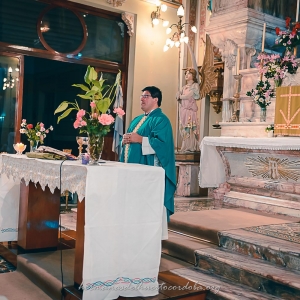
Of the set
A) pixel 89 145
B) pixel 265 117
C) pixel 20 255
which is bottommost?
pixel 20 255

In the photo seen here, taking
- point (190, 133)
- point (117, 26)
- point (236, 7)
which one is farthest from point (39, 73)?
point (236, 7)

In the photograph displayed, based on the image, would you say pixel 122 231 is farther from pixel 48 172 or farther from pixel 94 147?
pixel 48 172

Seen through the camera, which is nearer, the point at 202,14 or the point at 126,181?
the point at 126,181

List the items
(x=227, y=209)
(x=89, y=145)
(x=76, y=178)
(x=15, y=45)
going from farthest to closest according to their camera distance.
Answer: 1. (x=15, y=45)
2. (x=227, y=209)
3. (x=89, y=145)
4. (x=76, y=178)

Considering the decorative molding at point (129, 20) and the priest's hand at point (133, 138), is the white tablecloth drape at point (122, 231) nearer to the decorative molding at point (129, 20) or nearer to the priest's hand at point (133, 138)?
the priest's hand at point (133, 138)

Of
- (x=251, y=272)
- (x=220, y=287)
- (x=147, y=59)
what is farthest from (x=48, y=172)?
(x=147, y=59)

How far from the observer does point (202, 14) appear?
9.16 m

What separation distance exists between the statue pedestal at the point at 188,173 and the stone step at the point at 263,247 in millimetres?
3729

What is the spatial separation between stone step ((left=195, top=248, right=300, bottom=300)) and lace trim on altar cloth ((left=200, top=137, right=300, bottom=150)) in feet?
5.84

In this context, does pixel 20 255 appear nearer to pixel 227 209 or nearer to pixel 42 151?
pixel 42 151

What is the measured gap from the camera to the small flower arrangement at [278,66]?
581cm

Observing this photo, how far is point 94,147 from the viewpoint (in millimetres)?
3234

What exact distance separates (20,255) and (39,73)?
16.2 ft

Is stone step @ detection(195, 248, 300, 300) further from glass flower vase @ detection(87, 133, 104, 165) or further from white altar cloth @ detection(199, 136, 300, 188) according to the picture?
white altar cloth @ detection(199, 136, 300, 188)
